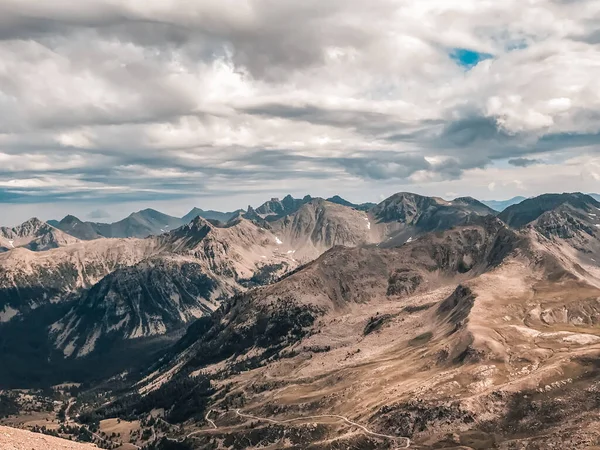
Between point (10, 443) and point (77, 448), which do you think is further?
point (77, 448)
